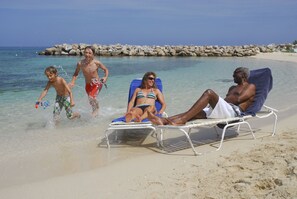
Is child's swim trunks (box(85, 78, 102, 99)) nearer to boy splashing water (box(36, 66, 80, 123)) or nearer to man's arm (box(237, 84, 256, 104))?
boy splashing water (box(36, 66, 80, 123))

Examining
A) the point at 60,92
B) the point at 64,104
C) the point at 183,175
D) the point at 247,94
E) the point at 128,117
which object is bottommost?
the point at 183,175

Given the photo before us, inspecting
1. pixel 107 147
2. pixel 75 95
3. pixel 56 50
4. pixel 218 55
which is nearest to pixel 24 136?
pixel 107 147

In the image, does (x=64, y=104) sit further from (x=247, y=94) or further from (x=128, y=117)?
(x=247, y=94)

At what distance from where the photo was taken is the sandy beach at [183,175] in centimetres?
335

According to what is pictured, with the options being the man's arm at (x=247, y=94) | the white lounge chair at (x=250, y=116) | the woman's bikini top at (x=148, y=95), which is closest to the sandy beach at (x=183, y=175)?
the white lounge chair at (x=250, y=116)

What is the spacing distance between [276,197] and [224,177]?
827mm

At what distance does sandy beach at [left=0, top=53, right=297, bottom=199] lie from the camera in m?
3.35

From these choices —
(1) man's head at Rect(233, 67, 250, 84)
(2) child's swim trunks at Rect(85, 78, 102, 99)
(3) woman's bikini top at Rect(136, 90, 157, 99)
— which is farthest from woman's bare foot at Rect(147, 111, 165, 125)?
(2) child's swim trunks at Rect(85, 78, 102, 99)

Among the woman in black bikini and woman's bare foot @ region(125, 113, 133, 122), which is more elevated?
the woman in black bikini

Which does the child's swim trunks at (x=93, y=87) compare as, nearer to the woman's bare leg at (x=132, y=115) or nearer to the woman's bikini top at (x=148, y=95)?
the woman's bikini top at (x=148, y=95)

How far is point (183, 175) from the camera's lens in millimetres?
3871

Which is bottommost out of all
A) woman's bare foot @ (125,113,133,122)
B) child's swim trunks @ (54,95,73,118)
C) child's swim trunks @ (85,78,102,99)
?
child's swim trunks @ (54,95,73,118)

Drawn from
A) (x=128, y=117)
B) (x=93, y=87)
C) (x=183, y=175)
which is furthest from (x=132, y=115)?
(x=93, y=87)

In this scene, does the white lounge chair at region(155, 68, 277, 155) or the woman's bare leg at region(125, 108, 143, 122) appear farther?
the woman's bare leg at region(125, 108, 143, 122)
